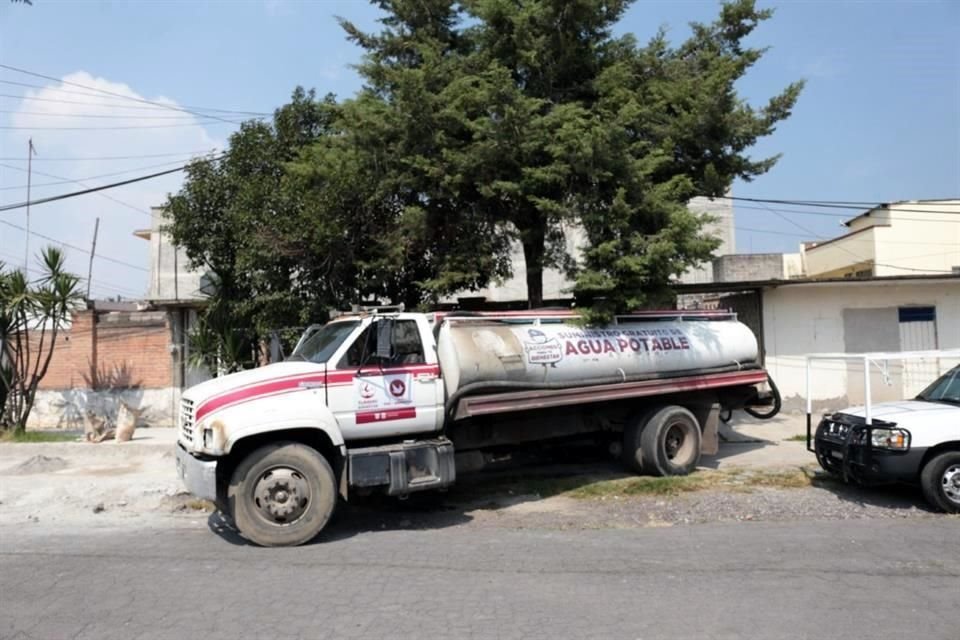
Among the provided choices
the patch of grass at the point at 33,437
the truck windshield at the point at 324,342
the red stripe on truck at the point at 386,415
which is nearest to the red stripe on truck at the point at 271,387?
the truck windshield at the point at 324,342

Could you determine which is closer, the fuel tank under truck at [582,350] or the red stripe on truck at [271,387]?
the red stripe on truck at [271,387]

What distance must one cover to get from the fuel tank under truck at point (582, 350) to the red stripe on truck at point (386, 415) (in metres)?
0.56

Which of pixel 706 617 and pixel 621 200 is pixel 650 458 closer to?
pixel 621 200

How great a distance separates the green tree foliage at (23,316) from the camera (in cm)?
1468

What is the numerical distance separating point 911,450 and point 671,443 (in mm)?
3402

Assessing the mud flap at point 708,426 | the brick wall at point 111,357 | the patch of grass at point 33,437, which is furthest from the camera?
the brick wall at point 111,357

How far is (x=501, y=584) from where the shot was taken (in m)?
5.94

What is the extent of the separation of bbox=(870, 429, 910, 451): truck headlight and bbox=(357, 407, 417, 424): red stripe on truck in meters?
5.34

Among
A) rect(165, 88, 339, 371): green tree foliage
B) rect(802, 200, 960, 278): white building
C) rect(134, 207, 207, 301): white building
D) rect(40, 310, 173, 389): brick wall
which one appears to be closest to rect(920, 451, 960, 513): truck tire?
rect(165, 88, 339, 371): green tree foliage

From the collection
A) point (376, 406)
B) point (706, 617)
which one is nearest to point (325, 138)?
point (376, 406)

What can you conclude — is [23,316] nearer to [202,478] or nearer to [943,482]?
[202,478]

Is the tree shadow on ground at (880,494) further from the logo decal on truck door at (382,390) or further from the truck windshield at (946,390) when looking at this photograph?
the logo decal on truck door at (382,390)

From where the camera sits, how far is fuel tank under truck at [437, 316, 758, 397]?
8.80 m

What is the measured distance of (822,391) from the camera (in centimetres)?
1598
